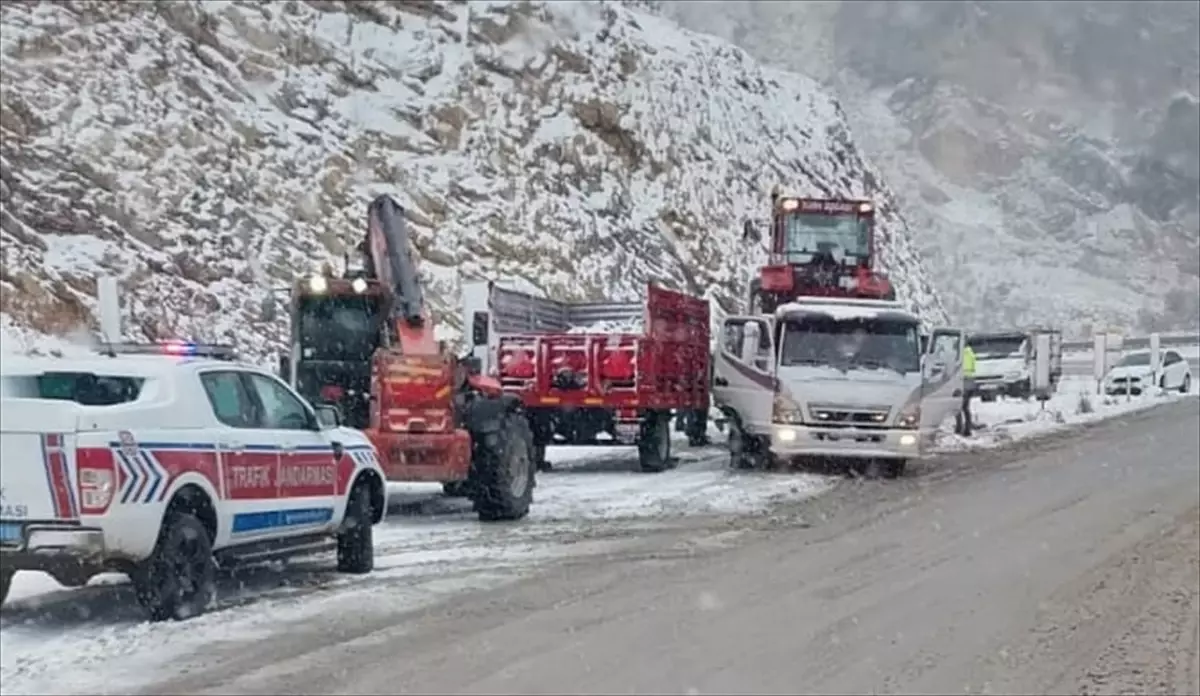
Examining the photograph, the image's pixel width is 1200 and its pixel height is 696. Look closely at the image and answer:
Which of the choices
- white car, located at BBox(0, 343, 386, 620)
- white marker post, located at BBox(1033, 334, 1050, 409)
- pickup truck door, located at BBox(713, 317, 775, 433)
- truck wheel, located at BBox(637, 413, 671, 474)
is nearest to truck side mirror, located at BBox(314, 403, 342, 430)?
white car, located at BBox(0, 343, 386, 620)

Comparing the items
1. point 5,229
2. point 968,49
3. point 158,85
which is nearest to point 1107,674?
point 5,229

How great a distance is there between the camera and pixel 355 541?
12602mm

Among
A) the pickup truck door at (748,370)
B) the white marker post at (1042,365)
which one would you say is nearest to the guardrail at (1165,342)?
the white marker post at (1042,365)

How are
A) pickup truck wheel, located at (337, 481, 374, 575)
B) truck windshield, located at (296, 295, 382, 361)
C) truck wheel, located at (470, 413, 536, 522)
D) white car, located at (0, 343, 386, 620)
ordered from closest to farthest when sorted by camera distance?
white car, located at (0, 343, 386, 620), pickup truck wheel, located at (337, 481, 374, 575), truck wheel, located at (470, 413, 536, 522), truck windshield, located at (296, 295, 382, 361)

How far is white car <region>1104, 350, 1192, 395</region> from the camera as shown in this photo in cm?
4328

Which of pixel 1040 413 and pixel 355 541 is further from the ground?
pixel 1040 413

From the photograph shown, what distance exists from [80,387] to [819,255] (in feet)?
65.1

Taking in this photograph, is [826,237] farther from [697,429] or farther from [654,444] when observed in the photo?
[654,444]

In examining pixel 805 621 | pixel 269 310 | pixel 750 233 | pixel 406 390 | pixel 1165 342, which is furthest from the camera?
pixel 1165 342

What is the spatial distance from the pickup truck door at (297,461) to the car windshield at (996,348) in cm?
2986

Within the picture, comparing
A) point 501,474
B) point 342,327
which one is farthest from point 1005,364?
point 342,327

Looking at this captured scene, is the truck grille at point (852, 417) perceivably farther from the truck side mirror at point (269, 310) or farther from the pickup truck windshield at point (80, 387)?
the pickup truck windshield at point (80, 387)

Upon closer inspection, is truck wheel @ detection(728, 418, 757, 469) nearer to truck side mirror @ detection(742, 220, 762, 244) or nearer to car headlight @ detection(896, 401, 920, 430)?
car headlight @ detection(896, 401, 920, 430)

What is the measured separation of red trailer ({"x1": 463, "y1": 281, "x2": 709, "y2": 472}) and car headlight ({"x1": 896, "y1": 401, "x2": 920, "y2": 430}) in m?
3.07
